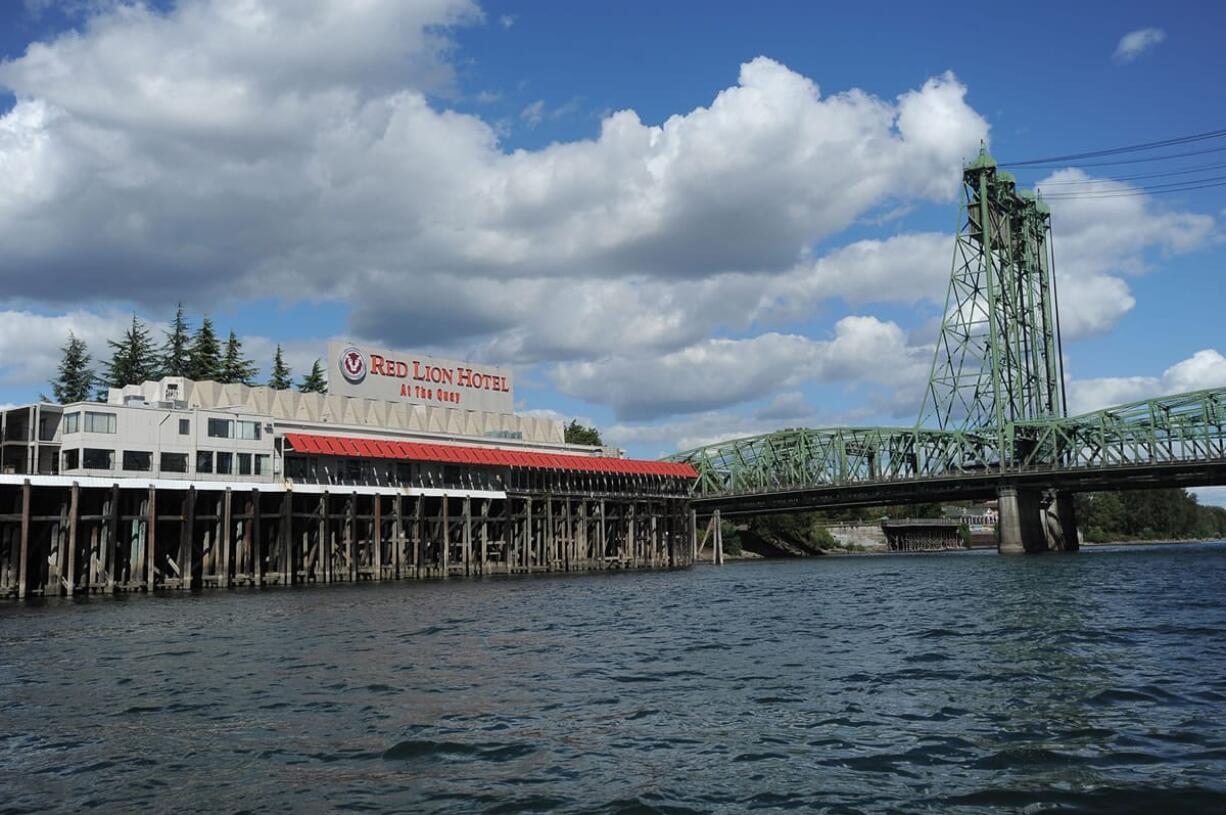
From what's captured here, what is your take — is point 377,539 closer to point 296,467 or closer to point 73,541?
point 296,467

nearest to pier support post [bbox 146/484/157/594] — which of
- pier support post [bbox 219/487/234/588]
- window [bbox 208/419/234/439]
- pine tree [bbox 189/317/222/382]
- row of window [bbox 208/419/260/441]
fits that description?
pier support post [bbox 219/487/234/588]

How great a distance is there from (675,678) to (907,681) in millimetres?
6205

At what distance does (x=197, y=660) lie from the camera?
33.7 metres

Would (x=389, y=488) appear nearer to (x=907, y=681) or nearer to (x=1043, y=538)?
(x=907, y=681)

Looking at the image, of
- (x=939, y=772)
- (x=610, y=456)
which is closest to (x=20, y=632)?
(x=939, y=772)

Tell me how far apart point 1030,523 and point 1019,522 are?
11.5 ft

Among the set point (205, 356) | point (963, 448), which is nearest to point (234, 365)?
point (205, 356)

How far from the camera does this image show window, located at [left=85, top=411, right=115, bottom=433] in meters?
73.4

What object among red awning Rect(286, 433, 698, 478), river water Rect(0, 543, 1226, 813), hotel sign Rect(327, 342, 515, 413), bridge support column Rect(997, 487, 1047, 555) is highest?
hotel sign Rect(327, 342, 515, 413)

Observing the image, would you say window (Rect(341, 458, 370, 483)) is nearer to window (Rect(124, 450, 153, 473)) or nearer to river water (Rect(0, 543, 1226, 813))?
window (Rect(124, 450, 153, 473))

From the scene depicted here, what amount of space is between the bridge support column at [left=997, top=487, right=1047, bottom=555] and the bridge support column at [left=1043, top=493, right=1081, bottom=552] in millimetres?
7131

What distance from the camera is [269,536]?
84.1m

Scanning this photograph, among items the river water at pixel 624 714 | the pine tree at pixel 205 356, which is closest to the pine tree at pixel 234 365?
the pine tree at pixel 205 356

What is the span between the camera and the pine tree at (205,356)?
14188cm
